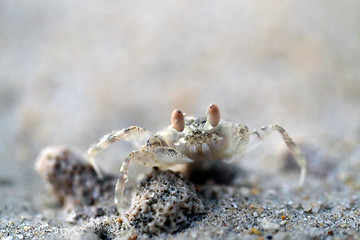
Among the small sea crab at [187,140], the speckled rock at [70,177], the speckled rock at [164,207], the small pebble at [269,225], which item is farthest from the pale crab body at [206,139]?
the speckled rock at [70,177]

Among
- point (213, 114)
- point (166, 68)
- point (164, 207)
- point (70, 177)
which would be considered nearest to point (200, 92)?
point (166, 68)

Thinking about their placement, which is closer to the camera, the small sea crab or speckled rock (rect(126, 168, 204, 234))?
speckled rock (rect(126, 168, 204, 234))

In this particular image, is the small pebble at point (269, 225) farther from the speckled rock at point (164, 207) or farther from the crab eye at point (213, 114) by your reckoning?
the crab eye at point (213, 114)

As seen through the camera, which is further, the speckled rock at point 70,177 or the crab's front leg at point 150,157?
the speckled rock at point 70,177

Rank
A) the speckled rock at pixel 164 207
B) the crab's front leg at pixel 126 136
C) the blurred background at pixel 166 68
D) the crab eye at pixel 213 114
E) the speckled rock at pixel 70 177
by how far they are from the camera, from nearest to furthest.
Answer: the speckled rock at pixel 164 207
the crab eye at pixel 213 114
the crab's front leg at pixel 126 136
the speckled rock at pixel 70 177
the blurred background at pixel 166 68

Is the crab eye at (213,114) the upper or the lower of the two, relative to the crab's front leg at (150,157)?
upper

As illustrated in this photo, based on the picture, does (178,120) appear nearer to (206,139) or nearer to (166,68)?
(206,139)

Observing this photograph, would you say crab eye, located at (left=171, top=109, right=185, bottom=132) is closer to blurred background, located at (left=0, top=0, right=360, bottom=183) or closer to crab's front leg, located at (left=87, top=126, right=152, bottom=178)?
crab's front leg, located at (left=87, top=126, right=152, bottom=178)

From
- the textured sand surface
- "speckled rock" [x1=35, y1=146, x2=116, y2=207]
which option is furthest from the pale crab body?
"speckled rock" [x1=35, y1=146, x2=116, y2=207]
